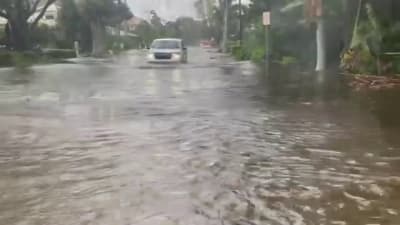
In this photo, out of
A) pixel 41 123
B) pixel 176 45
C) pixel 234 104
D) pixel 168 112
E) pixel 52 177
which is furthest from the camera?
pixel 176 45

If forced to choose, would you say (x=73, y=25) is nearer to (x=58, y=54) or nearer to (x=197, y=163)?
(x=58, y=54)

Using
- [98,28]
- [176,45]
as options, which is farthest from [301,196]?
[98,28]

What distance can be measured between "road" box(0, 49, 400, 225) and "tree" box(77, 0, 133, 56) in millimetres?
46573

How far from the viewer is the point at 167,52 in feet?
118

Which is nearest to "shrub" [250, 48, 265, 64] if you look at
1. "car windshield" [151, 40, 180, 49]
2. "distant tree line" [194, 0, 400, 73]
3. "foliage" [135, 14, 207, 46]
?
"distant tree line" [194, 0, 400, 73]

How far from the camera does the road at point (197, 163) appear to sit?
5684 millimetres

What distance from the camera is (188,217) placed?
5500 mm

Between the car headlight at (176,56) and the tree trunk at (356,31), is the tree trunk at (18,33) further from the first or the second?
the tree trunk at (356,31)

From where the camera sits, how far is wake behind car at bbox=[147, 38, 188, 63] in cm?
Answer: 3603

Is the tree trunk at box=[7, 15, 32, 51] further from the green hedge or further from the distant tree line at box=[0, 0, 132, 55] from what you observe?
the green hedge

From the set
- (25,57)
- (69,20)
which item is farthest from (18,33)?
(69,20)

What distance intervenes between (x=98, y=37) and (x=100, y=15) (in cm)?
254

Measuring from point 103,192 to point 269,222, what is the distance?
1.80 metres

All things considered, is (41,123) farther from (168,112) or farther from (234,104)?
(234,104)
